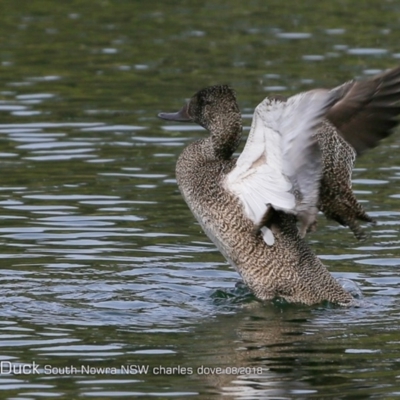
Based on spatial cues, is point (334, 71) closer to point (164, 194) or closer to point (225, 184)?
point (164, 194)

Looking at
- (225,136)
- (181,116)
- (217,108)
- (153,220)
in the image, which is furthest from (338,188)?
(153,220)

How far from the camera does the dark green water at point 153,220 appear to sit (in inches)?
296

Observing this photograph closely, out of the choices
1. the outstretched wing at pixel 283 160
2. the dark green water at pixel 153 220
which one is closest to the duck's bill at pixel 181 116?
the dark green water at pixel 153 220

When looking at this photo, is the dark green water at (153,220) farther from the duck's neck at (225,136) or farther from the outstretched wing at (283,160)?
the duck's neck at (225,136)

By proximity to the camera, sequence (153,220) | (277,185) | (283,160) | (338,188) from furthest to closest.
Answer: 1. (153,220)
2. (338,188)
3. (277,185)
4. (283,160)

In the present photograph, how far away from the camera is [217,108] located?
961cm

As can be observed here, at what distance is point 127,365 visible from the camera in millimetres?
7523

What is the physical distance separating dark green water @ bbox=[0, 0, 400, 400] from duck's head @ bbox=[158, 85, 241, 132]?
1.15 m

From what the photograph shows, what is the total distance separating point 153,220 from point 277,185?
8.77 ft

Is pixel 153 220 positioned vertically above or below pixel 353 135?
below

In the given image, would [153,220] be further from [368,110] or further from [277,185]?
[277,185]

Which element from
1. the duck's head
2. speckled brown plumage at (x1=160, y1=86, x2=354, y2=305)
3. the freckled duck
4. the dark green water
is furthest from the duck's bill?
the dark green water

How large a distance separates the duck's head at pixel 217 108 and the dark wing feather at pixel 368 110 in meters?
0.78

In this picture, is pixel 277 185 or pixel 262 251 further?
pixel 262 251
